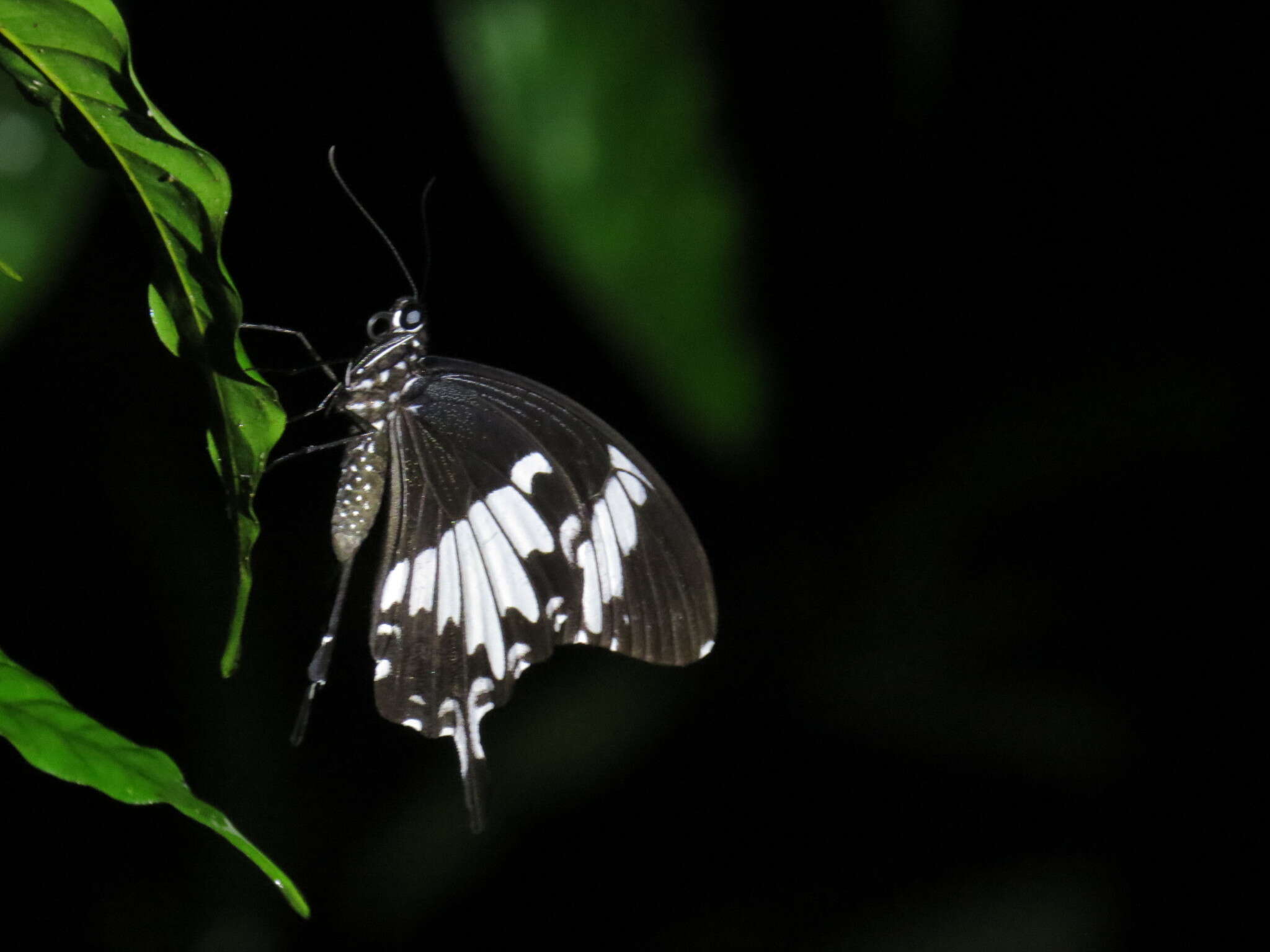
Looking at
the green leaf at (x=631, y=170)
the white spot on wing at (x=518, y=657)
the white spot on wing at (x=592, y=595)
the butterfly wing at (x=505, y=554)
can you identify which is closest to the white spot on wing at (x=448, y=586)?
the butterfly wing at (x=505, y=554)

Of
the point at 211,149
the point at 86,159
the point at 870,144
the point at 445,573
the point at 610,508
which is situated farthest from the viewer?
the point at 211,149

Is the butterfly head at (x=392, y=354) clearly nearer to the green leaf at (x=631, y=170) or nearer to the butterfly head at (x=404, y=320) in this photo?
the butterfly head at (x=404, y=320)

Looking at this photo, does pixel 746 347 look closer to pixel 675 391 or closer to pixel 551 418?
pixel 675 391

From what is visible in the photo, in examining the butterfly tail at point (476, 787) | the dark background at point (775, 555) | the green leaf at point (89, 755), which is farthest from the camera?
the dark background at point (775, 555)

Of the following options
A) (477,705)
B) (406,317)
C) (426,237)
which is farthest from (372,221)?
(477,705)

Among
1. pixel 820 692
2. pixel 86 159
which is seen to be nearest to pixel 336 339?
pixel 820 692

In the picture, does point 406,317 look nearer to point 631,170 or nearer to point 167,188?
point 631,170

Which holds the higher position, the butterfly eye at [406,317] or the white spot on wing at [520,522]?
the butterfly eye at [406,317]
